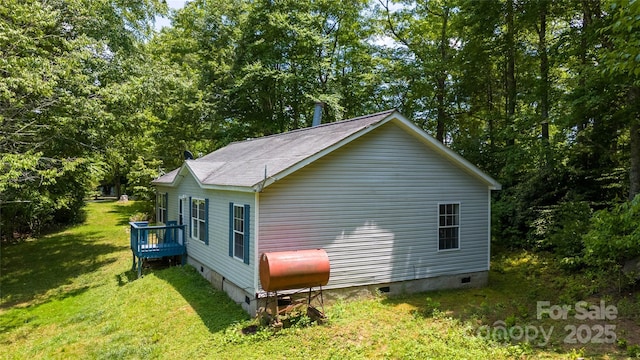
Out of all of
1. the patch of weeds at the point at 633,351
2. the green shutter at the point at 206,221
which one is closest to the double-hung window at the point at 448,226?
the patch of weeds at the point at 633,351

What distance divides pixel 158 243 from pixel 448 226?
32.9 feet

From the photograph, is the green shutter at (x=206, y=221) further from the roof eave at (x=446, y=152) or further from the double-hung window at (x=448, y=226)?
the double-hung window at (x=448, y=226)

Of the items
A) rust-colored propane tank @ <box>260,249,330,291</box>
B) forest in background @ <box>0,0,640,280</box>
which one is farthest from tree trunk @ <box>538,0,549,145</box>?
rust-colored propane tank @ <box>260,249,330,291</box>

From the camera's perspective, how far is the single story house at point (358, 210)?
9.16 m

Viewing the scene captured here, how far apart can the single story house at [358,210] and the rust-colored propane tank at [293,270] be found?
726 millimetres

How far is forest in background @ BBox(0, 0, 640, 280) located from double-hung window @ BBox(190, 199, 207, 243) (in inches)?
182

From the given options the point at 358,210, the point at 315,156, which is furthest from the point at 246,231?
the point at 358,210

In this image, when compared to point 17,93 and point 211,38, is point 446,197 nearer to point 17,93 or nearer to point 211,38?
point 17,93

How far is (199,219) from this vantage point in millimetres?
12961

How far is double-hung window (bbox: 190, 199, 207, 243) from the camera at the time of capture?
12.4 m

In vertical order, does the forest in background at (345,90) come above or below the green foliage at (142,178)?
above

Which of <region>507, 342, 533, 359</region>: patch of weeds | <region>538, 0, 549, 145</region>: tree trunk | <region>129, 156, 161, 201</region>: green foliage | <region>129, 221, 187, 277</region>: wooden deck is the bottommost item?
<region>507, 342, 533, 359</region>: patch of weeds

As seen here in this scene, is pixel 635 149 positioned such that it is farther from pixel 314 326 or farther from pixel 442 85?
pixel 442 85

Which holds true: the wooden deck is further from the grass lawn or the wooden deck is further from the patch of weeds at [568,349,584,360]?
the patch of weeds at [568,349,584,360]
